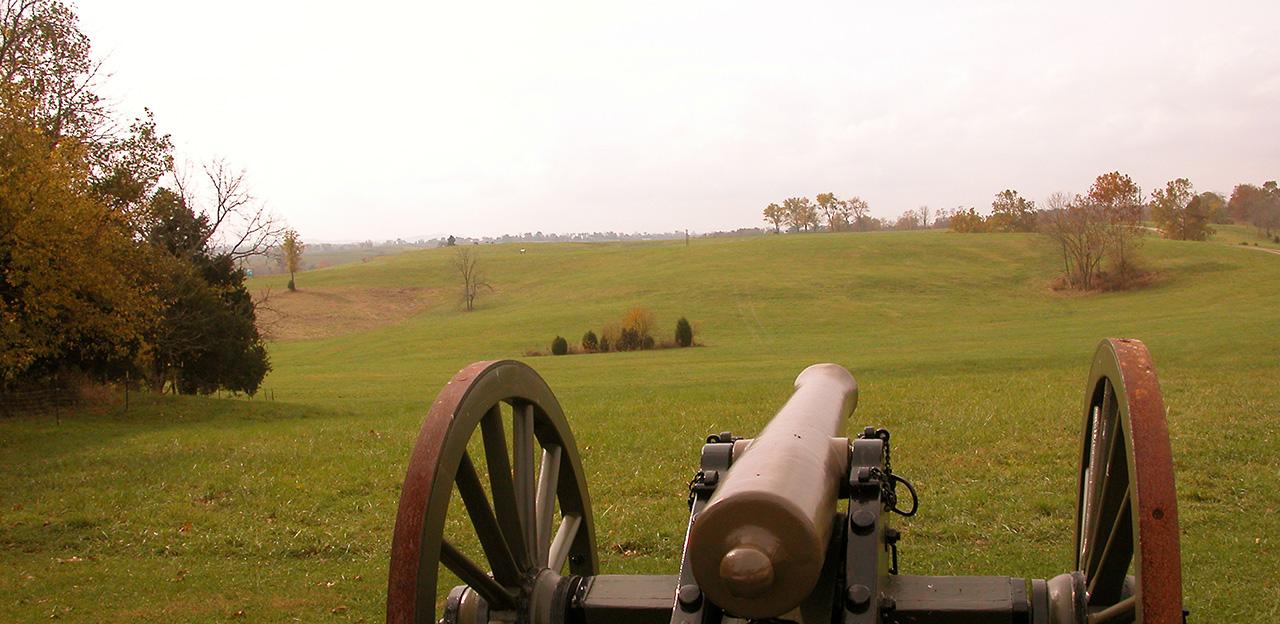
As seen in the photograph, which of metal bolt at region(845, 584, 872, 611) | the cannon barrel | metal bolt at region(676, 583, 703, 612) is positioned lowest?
metal bolt at region(845, 584, 872, 611)

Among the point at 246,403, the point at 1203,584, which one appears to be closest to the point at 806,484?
the point at 1203,584

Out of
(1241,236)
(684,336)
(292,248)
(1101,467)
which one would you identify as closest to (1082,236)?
(684,336)

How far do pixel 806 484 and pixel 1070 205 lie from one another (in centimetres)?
7313

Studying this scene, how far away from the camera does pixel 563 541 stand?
4438mm

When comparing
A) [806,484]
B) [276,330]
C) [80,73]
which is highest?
[80,73]

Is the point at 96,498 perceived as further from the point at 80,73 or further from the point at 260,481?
the point at 80,73

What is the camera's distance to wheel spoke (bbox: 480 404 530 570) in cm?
381

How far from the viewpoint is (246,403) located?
2547 cm

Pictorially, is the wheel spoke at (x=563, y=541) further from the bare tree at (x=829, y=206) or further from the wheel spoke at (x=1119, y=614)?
the bare tree at (x=829, y=206)

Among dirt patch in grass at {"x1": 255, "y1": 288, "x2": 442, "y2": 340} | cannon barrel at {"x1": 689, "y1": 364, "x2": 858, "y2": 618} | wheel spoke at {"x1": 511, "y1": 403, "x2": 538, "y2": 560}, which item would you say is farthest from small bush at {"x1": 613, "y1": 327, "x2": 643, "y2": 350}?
cannon barrel at {"x1": 689, "y1": 364, "x2": 858, "y2": 618}

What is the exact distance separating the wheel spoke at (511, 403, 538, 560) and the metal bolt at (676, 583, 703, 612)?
103 centimetres

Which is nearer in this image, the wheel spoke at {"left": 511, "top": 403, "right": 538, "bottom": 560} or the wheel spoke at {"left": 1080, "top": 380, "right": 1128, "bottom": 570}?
the wheel spoke at {"left": 1080, "top": 380, "right": 1128, "bottom": 570}

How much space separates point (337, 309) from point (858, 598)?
8203 cm

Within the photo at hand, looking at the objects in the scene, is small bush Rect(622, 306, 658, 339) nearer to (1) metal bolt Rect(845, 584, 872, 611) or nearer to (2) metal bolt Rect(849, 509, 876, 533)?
(2) metal bolt Rect(849, 509, 876, 533)
